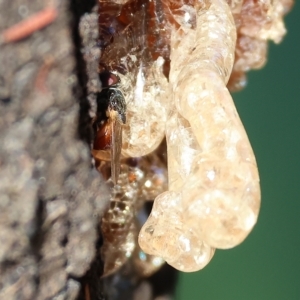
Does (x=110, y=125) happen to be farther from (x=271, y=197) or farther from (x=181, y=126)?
(x=271, y=197)

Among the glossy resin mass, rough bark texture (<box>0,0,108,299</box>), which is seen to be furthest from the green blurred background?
rough bark texture (<box>0,0,108,299</box>)

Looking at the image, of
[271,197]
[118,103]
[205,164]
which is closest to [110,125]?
[118,103]

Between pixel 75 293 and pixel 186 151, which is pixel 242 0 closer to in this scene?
pixel 186 151

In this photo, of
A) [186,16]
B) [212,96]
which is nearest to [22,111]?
[212,96]

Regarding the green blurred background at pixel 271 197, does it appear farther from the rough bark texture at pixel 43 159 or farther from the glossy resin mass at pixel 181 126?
the rough bark texture at pixel 43 159

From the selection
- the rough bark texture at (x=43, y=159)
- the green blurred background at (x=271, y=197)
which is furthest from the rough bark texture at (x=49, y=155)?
the green blurred background at (x=271, y=197)

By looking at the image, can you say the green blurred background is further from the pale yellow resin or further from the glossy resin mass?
the pale yellow resin

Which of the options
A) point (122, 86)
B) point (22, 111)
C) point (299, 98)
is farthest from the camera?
point (299, 98)
